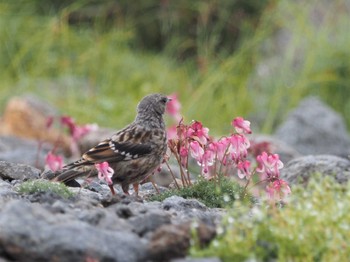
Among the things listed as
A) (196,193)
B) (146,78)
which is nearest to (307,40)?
(146,78)

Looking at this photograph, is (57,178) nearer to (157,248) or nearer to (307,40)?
(157,248)

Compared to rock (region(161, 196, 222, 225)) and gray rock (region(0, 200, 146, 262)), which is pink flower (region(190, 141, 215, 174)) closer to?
rock (region(161, 196, 222, 225))

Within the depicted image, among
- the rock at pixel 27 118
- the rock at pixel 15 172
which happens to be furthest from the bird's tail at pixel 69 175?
the rock at pixel 27 118

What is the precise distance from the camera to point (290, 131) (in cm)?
1346

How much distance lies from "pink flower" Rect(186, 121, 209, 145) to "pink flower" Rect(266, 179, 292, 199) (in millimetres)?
592

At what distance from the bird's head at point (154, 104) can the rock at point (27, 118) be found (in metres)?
5.21

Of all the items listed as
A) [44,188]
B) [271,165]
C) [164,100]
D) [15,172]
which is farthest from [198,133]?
[15,172]

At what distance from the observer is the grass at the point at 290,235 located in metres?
5.04

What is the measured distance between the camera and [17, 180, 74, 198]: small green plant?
21.6 feet

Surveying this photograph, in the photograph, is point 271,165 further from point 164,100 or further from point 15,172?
point 15,172

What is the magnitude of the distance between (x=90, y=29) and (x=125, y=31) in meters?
0.63

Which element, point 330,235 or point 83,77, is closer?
point 330,235

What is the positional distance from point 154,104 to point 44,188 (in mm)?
1747

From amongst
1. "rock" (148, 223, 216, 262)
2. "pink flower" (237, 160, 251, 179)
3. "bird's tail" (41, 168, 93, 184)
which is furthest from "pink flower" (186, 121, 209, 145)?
"rock" (148, 223, 216, 262)
